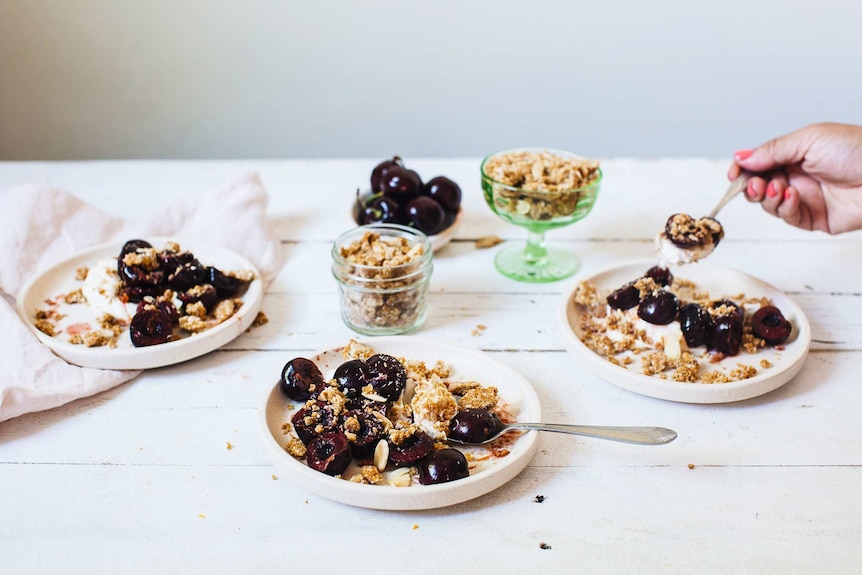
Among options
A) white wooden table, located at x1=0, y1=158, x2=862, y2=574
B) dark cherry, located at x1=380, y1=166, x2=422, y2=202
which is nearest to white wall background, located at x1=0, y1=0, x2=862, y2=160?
dark cherry, located at x1=380, y1=166, x2=422, y2=202

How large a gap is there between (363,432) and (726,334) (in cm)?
64

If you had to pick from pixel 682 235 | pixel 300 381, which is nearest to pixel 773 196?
pixel 682 235

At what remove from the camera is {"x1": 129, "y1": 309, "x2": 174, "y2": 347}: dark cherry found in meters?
1.35

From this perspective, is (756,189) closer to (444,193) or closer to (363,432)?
(444,193)

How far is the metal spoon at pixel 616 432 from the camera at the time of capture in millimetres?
1116

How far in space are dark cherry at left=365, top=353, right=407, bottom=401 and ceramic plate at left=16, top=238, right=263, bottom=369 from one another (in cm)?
32

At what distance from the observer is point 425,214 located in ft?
5.58

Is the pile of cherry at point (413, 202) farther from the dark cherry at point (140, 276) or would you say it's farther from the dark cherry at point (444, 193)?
the dark cherry at point (140, 276)

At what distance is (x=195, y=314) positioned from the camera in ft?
4.71

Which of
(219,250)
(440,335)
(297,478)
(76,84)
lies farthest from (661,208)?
(76,84)

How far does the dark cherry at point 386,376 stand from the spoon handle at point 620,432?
0.66ft

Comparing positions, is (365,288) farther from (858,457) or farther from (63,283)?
(858,457)

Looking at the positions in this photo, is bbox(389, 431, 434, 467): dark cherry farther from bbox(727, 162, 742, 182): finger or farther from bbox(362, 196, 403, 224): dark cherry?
bbox(727, 162, 742, 182): finger

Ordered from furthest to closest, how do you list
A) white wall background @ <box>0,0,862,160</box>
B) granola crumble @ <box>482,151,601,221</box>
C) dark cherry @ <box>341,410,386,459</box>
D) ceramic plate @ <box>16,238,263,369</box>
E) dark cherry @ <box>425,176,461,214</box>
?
1. white wall background @ <box>0,0,862,160</box>
2. dark cherry @ <box>425,176,461,214</box>
3. granola crumble @ <box>482,151,601,221</box>
4. ceramic plate @ <box>16,238,263,369</box>
5. dark cherry @ <box>341,410,386,459</box>
